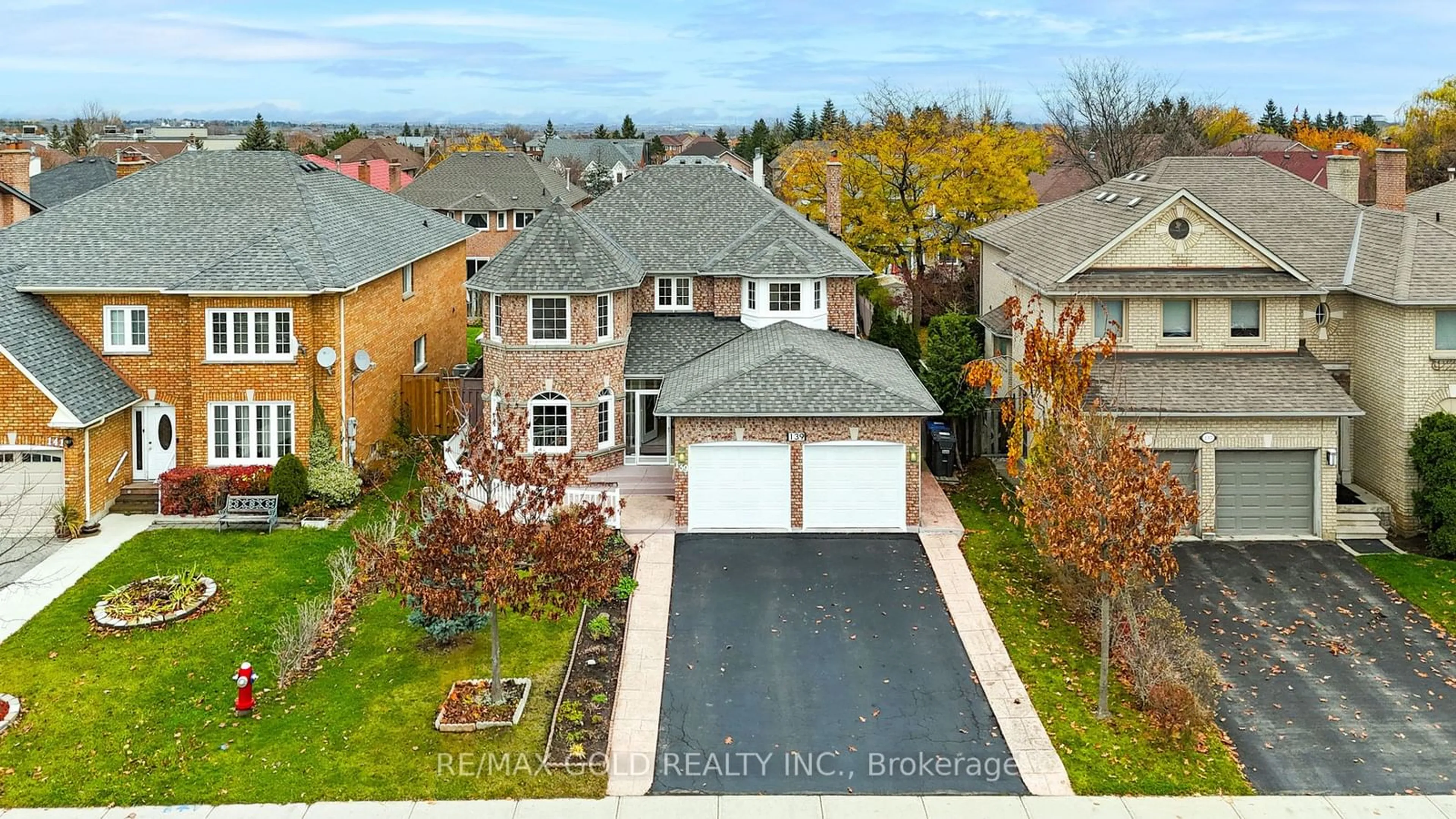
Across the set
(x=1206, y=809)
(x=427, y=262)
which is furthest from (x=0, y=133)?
(x=1206, y=809)

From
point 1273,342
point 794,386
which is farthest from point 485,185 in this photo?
point 1273,342

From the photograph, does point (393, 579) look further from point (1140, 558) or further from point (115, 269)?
point (115, 269)

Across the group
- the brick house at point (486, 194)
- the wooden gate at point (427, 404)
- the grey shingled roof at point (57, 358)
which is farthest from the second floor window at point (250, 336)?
the brick house at point (486, 194)

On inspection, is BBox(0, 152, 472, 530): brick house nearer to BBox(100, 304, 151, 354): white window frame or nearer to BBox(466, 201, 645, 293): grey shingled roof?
BBox(100, 304, 151, 354): white window frame

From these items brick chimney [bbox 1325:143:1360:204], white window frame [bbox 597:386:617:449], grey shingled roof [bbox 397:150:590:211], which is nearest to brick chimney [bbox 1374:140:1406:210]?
brick chimney [bbox 1325:143:1360:204]

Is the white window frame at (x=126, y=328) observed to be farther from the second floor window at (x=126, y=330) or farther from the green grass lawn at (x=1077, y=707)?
the green grass lawn at (x=1077, y=707)

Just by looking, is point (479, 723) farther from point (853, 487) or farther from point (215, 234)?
point (215, 234)
